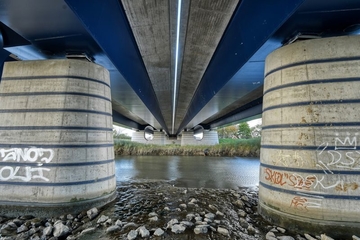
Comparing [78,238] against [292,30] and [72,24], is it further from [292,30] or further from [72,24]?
[292,30]

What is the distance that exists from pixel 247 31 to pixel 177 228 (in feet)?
12.7

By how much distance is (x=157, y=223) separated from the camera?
326cm

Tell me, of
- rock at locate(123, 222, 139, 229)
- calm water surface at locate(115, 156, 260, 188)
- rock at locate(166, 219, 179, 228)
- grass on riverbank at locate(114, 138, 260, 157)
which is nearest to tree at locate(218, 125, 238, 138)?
grass on riverbank at locate(114, 138, 260, 157)

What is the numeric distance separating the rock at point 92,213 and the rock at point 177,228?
161 centimetres

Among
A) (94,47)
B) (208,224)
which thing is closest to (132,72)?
(94,47)

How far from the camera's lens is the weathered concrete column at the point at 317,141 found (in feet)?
9.20

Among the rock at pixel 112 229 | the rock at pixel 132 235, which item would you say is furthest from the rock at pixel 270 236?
the rock at pixel 112 229

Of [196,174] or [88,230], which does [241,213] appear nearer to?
[88,230]

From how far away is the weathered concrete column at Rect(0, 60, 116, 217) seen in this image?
365cm

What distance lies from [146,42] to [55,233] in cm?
436

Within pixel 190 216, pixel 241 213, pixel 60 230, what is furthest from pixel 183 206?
pixel 60 230

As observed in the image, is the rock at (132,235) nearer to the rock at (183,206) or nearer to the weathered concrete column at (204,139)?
the rock at (183,206)

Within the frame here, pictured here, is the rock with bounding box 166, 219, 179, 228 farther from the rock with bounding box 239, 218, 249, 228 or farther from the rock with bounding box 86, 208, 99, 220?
the rock with bounding box 86, 208, 99, 220

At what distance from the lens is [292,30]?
3465mm
